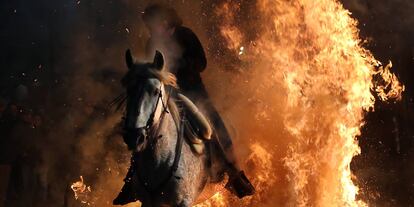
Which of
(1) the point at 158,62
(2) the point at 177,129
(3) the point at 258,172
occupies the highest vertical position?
(1) the point at 158,62

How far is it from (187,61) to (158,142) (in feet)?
6.80

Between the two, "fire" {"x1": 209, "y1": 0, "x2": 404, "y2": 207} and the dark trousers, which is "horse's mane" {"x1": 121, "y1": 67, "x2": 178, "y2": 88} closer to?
the dark trousers

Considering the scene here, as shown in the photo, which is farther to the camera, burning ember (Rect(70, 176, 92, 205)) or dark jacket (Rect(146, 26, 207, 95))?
burning ember (Rect(70, 176, 92, 205))

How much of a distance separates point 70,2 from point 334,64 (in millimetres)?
7719

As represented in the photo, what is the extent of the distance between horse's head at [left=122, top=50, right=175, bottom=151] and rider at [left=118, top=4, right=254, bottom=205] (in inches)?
61.3

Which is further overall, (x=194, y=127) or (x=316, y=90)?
(x=316, y=90)

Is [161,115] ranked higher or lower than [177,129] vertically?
higher

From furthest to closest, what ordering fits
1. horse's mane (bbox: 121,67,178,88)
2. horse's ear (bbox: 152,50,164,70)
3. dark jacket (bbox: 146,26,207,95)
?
dark jacket (bbox: 146,26,207,95), horse's ear (bbox: 152,50,164,70), horse's mane (bbox: 121,67,178,88)

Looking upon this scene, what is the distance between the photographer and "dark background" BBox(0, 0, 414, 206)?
10133 mm

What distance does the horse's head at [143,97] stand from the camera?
430 cm

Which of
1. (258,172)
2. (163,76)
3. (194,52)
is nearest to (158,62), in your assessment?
(163,76)

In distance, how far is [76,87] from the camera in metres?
11.1

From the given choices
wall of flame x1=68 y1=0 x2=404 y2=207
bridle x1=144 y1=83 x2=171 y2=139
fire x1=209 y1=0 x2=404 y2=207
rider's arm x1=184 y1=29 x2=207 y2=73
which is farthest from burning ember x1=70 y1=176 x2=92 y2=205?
bridle x1=144 y1=83 x2=171 y2=139

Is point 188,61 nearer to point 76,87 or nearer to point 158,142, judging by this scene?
point 158,142
